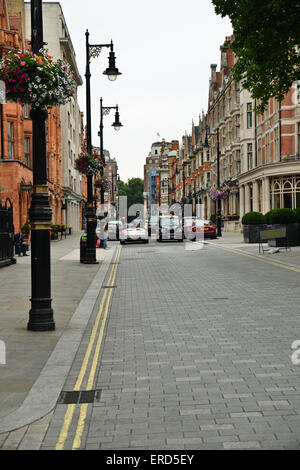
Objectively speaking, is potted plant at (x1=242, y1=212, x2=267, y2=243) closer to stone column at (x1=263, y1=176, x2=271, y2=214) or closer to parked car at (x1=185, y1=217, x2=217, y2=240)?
parked car at (x1=185, y1=217, x2=217, y2=240)

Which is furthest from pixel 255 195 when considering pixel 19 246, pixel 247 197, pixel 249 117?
pixel 19 246

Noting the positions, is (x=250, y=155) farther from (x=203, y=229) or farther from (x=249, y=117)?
(x=203, y=229)

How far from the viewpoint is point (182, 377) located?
223 inches

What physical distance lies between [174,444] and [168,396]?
1.10 meters

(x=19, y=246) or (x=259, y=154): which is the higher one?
(x=259, y=154)

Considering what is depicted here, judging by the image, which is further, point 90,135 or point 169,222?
point 169,222

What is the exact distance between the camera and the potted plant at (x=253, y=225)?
28906 mm

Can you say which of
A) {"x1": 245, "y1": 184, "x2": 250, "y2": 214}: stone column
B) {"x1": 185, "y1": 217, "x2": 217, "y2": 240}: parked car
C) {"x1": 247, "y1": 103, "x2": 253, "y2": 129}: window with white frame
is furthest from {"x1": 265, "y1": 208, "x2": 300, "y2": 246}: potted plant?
{"x1": 247, "y1": 103, "x2": 253, "y2": 129}: window with white frame

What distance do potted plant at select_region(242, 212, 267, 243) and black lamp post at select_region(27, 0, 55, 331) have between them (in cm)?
2157

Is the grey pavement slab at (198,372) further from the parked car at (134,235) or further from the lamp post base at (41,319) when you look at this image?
the parked car at (134,235)

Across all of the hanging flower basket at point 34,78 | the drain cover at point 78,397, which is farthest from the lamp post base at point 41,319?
the hanging flower basket at point 34,78

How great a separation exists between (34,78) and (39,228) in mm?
2225
